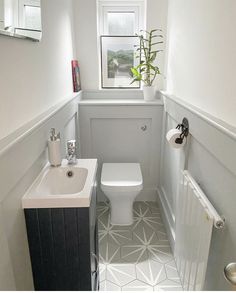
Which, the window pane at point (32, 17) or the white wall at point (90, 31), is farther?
the white wall at point (90, 31)

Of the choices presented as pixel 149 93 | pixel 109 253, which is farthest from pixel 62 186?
pixel 149 93

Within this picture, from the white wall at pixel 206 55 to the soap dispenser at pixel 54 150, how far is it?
776mm

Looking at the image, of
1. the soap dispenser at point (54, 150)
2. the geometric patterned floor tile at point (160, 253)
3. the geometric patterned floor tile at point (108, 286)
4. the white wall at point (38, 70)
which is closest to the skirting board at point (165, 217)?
the geometric patterned floor tile at point (160, 253)

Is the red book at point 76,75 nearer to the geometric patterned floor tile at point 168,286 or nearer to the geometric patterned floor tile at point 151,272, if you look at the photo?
the geometric patterned floor tile at point 151,272

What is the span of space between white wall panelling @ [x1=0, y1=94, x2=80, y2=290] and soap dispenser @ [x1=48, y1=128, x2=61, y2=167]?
0.04 meters

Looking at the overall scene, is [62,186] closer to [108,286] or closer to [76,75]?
[108,286]

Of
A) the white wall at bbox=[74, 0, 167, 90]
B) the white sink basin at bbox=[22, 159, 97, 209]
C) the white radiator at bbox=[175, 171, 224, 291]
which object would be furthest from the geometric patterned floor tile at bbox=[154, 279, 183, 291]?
the white wall at bbox=[74, 0, 167, 90]

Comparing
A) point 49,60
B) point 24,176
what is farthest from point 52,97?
point 24,176

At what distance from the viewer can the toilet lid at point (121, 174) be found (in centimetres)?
198

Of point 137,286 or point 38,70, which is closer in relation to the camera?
point 38,70

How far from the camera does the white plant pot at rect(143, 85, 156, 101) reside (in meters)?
2.29

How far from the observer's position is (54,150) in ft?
4.24

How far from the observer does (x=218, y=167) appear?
1.06 m

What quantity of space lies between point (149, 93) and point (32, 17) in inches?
53.2
